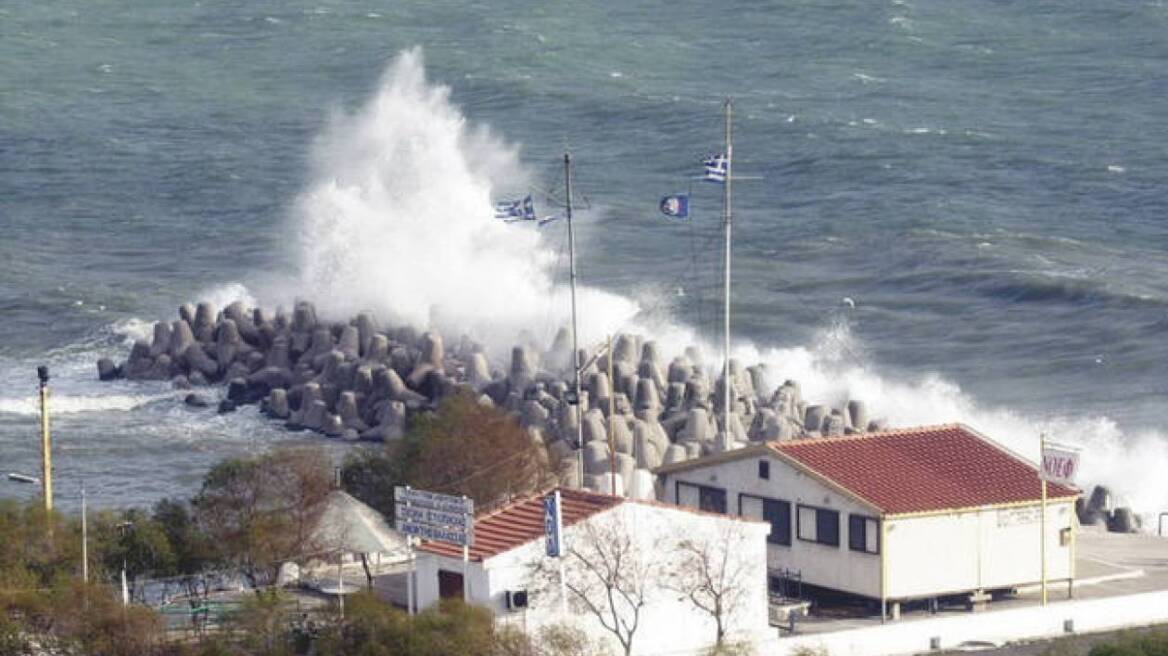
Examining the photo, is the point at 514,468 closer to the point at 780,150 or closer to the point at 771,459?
the point at 771,459

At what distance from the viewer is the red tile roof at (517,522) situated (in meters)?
54.1

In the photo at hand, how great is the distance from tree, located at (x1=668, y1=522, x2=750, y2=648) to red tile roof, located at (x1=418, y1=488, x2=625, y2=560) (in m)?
1.41

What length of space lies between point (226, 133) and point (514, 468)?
6990 cm

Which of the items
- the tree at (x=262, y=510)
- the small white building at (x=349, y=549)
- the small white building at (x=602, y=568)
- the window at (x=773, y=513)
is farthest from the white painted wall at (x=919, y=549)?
the tree at (x=262, y=510)

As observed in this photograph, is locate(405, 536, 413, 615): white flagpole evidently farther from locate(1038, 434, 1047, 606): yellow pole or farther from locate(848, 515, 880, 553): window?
locate(1038, 434, 1047, 606): yellow pole

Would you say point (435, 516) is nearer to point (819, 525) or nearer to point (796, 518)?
point (796, 518)

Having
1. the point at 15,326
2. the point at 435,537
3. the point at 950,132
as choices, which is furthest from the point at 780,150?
the point at 435,537

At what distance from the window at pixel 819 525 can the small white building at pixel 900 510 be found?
0.02 meters

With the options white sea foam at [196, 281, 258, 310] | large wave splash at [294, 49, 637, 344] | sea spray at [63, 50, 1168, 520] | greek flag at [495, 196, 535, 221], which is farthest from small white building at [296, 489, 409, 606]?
white sea foam at [196, 281, 258, 310]

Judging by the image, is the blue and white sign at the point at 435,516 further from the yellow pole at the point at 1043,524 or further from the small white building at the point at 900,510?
the yellow pole at the point at 1043,524

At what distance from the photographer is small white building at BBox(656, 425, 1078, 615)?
56.9m

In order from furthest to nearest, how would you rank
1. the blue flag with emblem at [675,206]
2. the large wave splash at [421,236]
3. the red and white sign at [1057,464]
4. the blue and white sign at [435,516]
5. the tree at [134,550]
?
the large wave splash at [421,236], the blue flag with emblem at [675,206], the red and white sign at [1057,464], the tree at [134,550], the blue and white sign at [435,516]

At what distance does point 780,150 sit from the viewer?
120 metres

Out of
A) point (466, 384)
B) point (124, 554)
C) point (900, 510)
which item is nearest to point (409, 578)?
point (124, 554)
